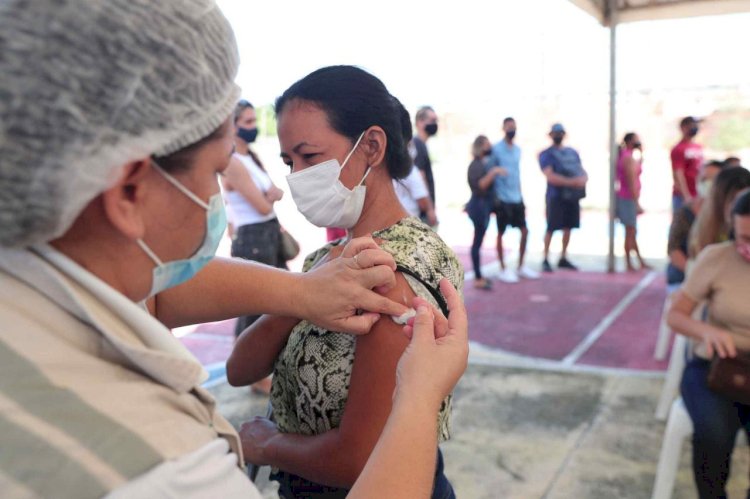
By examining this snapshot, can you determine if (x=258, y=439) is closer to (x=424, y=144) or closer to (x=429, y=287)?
(x=429, y=287)

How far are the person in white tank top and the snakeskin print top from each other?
2.57m

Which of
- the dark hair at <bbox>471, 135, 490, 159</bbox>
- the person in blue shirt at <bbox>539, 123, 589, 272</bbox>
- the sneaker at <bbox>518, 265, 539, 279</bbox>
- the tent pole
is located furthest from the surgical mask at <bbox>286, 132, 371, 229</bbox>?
the person in blue shirt at <bbox>539, 123, 589, 272</bbox>

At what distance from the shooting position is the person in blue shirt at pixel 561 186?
8383mm

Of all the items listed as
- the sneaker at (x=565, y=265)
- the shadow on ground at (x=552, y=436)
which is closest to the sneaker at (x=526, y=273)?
the sneaker at (x=565, y=265)

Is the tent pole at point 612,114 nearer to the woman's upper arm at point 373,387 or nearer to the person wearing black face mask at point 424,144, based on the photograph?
the person wearing black face mask at point 424,144

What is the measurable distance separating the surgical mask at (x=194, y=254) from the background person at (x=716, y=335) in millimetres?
2344

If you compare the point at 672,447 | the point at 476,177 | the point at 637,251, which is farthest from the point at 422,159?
the point at 637,251

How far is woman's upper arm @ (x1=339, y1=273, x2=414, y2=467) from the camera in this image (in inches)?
51.4

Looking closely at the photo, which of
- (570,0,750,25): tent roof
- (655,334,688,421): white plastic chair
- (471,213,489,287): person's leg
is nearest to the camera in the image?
(655,334,688,421): white plastic chair

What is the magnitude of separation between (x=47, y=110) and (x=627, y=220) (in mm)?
8497

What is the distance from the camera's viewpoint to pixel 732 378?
2584mm

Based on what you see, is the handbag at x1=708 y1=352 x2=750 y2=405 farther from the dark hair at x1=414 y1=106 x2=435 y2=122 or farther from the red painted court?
the dark hair at x1=414 y1=106 x2=435 y2=122

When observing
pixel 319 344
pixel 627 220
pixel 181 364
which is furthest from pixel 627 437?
pixel 627 220

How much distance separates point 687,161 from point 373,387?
729cm
